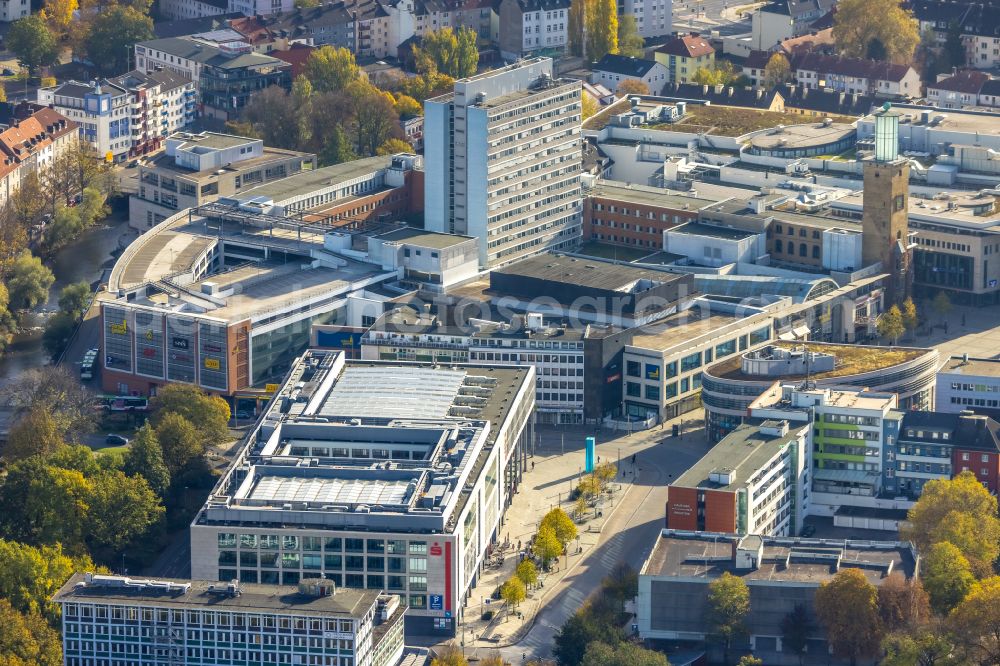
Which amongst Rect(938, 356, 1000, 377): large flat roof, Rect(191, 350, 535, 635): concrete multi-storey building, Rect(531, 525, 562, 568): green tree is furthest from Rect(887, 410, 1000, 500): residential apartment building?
Rect(191, 350, 535, 635): concrete multi-storey building

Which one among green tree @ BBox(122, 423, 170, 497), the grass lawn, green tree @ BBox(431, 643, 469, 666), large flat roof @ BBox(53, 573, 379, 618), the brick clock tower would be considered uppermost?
the brick clock tower

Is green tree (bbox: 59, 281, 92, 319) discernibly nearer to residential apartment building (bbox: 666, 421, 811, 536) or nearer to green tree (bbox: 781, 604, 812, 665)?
residential apartment building (bbox: 666, 421, 811, 536)

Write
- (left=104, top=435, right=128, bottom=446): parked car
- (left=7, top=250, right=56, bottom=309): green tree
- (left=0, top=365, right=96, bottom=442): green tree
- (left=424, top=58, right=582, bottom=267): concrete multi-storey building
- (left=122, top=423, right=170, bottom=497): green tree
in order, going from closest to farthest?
(left=122, top=423, right=170, bottom=497): green tree < (left=0, top=365, right=96, bottom=442): green tree < (left=104, top=435, right=128, bottom=446): parked car < (left=424, top=58, right=582, bottom=267): concrete multi-storey building < (left=7, top=250, right=56, bottom=309): green tree

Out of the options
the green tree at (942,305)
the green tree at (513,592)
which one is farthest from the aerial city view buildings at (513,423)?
the green tree at (942,305)

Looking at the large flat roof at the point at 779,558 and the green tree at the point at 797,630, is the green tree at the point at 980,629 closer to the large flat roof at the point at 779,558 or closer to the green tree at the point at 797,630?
the large flat roof at the point at 779,558

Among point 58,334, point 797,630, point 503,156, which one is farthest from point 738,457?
point 58,334
